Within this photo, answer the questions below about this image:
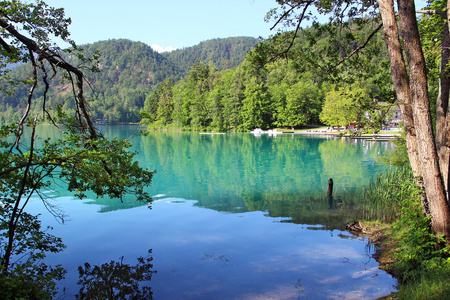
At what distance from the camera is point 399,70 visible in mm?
5949

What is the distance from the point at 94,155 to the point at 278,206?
36.2 ft

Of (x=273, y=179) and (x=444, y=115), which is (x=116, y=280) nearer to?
(x=444, y=115)

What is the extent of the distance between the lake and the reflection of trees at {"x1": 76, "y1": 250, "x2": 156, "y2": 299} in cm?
23

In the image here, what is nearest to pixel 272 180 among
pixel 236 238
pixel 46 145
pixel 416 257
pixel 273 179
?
pixel 273 179

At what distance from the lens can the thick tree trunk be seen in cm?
581

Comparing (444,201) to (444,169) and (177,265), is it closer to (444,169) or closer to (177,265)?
(444,169)

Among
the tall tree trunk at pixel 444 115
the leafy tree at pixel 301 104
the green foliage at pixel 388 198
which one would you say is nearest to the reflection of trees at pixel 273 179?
the green foliage at pixel 388 198

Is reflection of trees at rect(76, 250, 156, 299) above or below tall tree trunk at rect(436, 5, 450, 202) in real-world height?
below

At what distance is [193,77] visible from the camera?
96.1 meters

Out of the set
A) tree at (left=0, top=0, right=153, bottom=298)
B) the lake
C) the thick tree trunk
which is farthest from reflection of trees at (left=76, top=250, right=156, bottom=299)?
the thick tree trunk

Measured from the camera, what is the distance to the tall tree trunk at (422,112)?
5.67 m

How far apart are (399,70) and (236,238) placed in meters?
6.99

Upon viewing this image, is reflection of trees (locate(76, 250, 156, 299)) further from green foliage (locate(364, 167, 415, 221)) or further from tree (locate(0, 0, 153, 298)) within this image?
green foliage (locate(364, 167, 415, 221))

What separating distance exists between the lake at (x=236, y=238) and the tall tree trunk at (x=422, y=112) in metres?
2.21
